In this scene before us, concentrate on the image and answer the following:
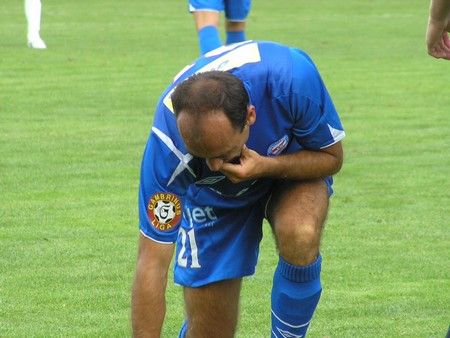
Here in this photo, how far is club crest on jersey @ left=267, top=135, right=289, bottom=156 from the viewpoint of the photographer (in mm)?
5441

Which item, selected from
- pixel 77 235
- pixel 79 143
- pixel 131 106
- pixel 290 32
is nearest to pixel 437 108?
pixel 131 106

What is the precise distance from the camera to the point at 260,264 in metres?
7.96

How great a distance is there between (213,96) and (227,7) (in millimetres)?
7605

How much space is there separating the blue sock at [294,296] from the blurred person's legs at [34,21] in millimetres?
13708

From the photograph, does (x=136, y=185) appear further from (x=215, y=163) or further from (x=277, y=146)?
(x=215, y=163)

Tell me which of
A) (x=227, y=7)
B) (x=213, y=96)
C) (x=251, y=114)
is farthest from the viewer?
(x=227, y=7)

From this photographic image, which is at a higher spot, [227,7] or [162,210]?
[162,210]

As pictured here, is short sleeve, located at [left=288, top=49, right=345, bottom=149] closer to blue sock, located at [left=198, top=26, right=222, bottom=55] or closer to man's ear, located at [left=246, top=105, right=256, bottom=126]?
man's ear, located at [left=246, top=105, right=256, bottom=126]

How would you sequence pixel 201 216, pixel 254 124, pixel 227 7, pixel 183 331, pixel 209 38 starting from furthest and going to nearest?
pixel 227 7 → pixel 209 38 → pixel 183 331 → pixel 201 216 → pixel 254 124

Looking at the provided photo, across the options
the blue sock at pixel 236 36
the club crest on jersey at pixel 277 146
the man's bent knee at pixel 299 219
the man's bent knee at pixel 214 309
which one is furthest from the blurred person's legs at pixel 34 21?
the club crest on jersey at pixel 277 146

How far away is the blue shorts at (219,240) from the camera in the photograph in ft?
19.3

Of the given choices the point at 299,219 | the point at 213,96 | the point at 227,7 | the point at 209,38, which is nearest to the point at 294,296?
the point at 299,219

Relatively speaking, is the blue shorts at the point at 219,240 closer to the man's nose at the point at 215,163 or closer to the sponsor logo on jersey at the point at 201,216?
the sponsor logo on jersey at the point at 201,216

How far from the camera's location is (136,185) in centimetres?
1036
